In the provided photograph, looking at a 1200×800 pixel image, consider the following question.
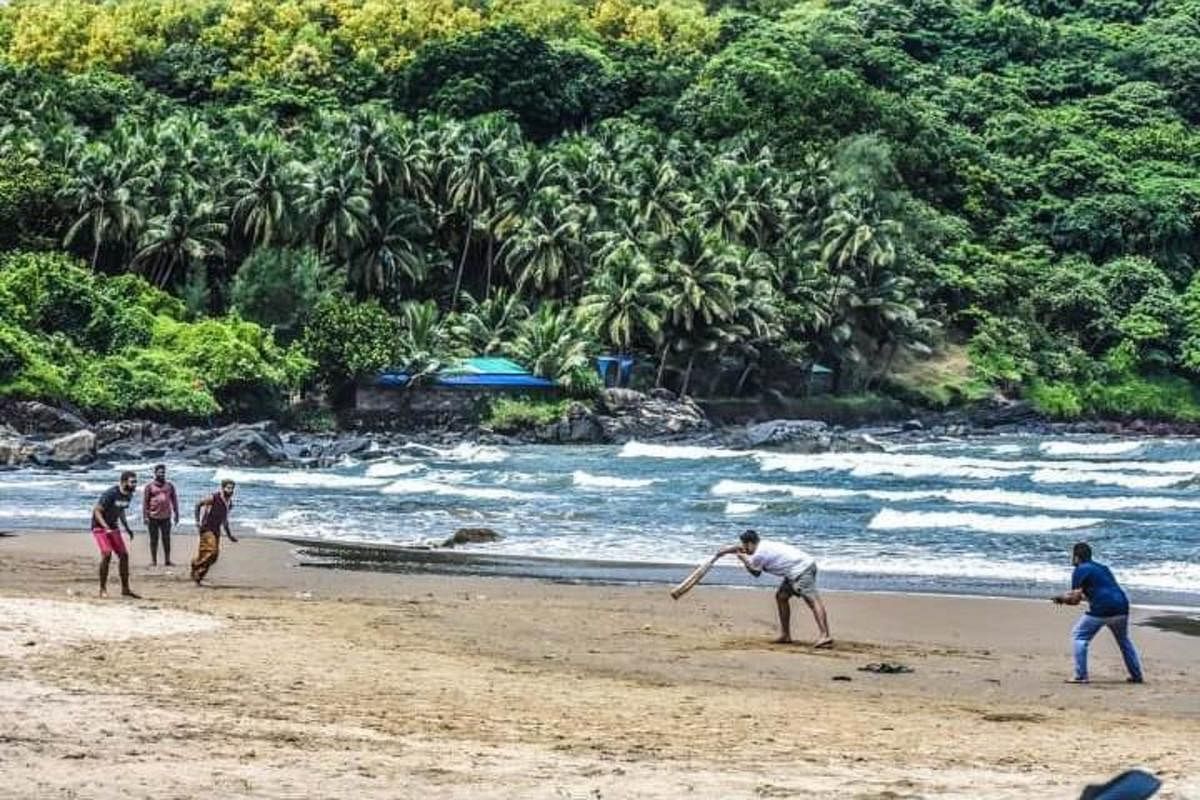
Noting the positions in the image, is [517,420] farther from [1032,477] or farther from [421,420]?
[1032,477]

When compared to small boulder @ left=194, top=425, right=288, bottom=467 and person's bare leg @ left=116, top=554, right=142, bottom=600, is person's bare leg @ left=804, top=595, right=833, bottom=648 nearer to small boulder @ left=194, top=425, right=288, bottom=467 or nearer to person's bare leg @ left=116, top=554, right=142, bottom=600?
person's bare leg @ left=116, top=554, right=142, bottom=600

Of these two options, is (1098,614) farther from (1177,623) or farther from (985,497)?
(985,497)

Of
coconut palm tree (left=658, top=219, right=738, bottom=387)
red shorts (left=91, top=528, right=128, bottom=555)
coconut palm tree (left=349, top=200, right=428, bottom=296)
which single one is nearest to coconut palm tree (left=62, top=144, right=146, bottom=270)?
coconut palm tree (left=349, top=200, right=428, bottom=296)

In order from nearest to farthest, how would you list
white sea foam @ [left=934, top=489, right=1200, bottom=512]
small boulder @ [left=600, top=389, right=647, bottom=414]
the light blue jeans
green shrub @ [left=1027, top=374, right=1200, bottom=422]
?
the light blue jeans < white sea foam @ [left=934, top=489, right=1200, bottom=512] < small boulder @ [left=600, top=389, right=647, bottom=414] < green shrub @ [left=1027, top=374, right=1200, bottom=422]

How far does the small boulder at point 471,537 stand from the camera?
26975 millimetres

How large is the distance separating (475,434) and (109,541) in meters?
39.9

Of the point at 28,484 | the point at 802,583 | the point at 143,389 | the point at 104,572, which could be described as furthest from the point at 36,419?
the point at 802,583

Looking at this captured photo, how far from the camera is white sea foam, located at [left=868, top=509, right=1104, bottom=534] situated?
30594mm

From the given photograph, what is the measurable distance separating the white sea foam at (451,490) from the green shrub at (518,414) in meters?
19.3

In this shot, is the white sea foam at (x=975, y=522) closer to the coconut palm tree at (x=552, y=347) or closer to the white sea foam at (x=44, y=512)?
the white sea foam at (x=44, y=512)

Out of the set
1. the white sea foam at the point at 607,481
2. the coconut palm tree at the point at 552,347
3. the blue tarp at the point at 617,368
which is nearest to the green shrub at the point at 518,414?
the coconut palm tree at the point at 552,347

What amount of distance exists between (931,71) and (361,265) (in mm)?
41796

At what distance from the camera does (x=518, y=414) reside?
59875mm

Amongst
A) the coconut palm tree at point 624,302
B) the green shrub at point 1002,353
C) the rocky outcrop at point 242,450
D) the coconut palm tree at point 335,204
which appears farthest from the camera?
the green shrub at point 1002,353
